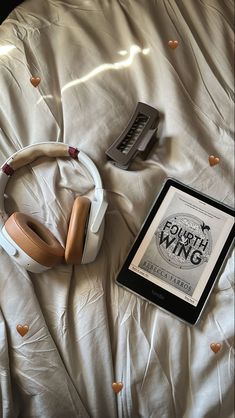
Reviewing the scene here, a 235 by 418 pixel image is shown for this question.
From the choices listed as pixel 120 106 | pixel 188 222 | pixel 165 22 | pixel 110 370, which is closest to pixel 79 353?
pixel 110 370

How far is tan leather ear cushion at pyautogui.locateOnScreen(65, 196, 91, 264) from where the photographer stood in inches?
31.9

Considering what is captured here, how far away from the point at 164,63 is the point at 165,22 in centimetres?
12

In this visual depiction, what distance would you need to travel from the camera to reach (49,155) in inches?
35.7

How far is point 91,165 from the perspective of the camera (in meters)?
0.89

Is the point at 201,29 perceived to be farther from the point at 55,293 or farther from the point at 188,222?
the point at 55,293

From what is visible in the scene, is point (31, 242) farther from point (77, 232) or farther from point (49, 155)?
point (49, 155)

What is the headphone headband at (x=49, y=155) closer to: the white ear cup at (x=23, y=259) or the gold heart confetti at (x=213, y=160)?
the white ear cup at (x=23, y=259)

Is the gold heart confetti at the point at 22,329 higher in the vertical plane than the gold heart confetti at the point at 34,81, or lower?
lower

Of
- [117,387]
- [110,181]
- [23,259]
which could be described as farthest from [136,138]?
[117,387]

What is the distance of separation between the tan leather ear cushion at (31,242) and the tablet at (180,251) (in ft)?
0.47

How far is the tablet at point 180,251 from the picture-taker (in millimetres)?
876

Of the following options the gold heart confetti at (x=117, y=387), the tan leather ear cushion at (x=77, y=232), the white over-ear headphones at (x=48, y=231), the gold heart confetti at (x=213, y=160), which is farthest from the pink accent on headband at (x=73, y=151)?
the gold heart confetti at (x=117, y=387)

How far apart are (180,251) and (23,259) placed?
0.31 metres

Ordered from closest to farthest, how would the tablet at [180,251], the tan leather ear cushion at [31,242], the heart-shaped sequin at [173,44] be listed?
the tan leather ear cushion at [31,242] → the tablet at [180,251] → the heart-shaped sequin at [173,44]
